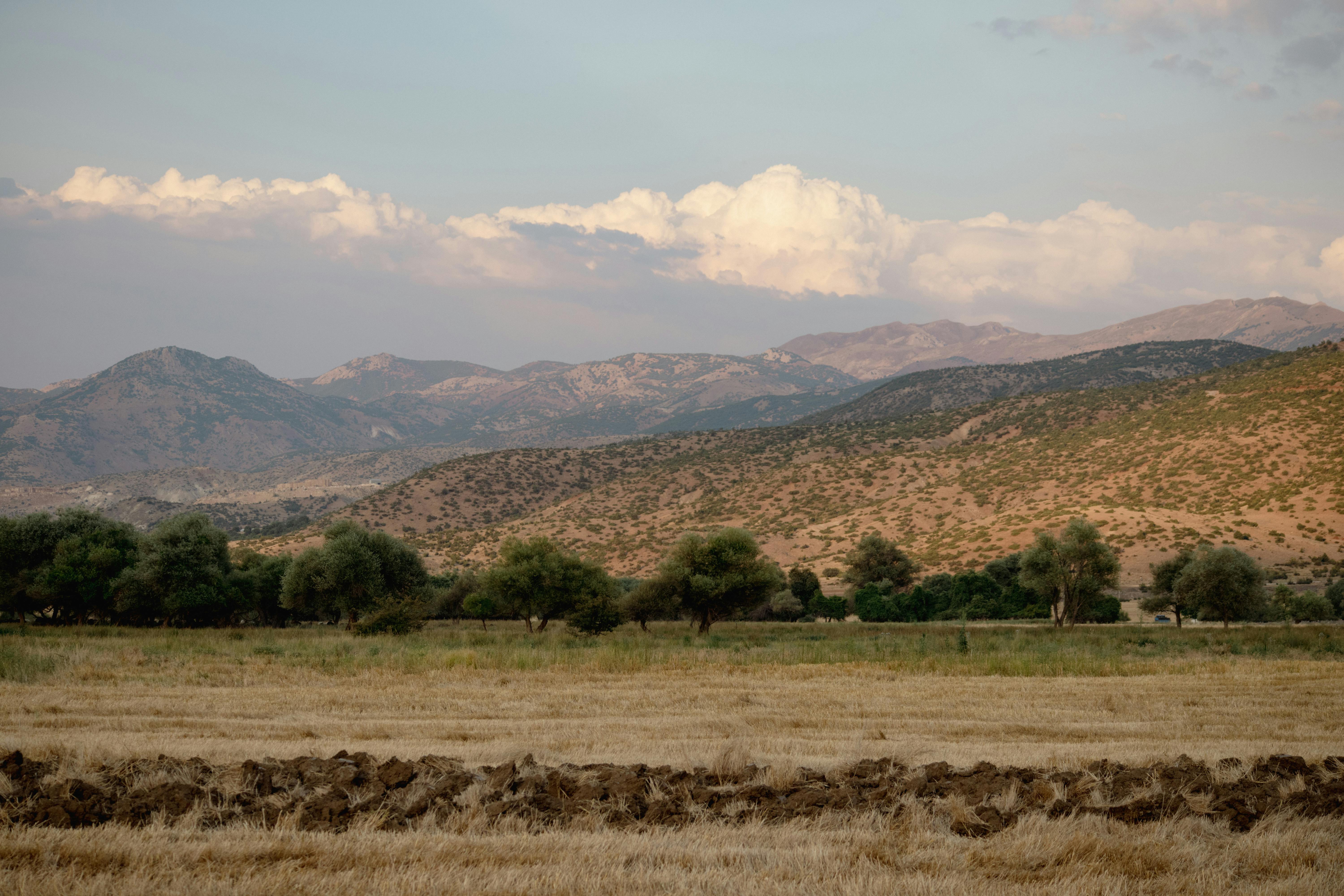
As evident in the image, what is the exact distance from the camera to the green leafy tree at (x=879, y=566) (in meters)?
58.7

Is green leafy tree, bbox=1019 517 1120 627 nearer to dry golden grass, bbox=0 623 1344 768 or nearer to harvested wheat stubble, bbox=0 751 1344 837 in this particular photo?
dry golden grass, bbox=0 623 1344 768

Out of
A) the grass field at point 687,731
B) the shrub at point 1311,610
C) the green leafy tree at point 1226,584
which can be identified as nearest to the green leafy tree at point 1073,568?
the green leafy tree at point 1226,584

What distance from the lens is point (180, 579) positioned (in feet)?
118

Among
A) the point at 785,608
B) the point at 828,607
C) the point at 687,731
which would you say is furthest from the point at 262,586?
the point at 687,731

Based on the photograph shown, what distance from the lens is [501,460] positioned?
396ft

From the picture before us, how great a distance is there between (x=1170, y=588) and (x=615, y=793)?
131 ft

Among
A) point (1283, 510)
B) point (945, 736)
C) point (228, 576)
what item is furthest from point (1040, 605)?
point (228, 576)

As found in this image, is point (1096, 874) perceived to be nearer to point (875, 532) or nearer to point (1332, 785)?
point (1332, 785)

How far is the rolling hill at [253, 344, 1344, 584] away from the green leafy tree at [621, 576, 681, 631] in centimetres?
3372

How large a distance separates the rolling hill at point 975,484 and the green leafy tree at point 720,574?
32082 millimetres

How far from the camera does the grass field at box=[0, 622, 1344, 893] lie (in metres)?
6.38

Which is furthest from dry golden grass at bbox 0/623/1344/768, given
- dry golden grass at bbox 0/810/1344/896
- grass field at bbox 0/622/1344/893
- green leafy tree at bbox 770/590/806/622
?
green leafy tree at bbox 770/590/806/622

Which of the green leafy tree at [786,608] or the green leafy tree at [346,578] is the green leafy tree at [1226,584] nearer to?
the green leafy tree at [786,608]

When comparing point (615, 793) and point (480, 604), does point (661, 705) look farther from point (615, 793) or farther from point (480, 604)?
point (480, 604)
